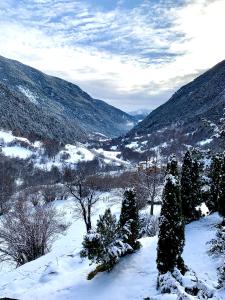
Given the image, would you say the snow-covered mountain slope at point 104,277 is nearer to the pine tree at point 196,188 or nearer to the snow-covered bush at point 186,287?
the snow-covered bush at point 186,287

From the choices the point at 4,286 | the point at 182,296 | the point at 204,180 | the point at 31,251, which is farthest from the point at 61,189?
the point at 182,296

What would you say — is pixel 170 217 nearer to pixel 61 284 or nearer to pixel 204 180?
pixel 61 284

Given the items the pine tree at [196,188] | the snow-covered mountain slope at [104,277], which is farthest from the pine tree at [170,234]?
the pine tree at [196,188]

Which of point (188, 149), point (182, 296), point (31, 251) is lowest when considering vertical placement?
point (31, 251)

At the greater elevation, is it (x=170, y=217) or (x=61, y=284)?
(x=170, y=217)

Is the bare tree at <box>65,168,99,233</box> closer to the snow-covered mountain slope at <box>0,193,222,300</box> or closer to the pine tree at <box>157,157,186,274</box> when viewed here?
the snow-covered mountain slope at <box>0,193,222,300</box>

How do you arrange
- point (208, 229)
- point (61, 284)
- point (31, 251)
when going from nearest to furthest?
point (61, 284)
point (208, 229)
point (31, 251)
